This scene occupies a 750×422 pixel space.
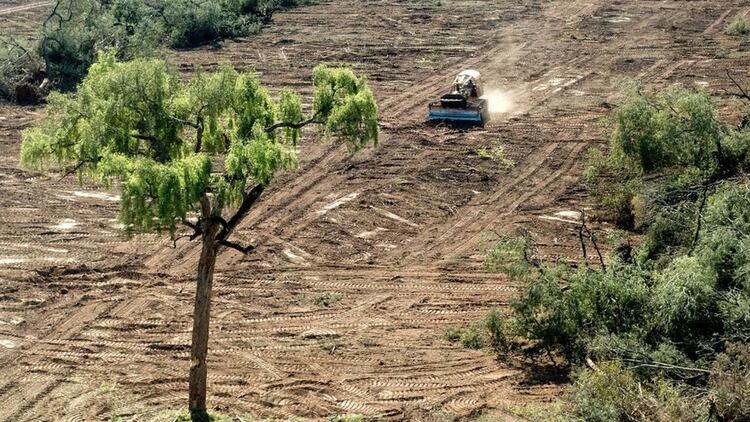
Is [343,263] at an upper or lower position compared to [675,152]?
lower

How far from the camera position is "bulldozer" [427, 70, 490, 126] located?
30.6 metres

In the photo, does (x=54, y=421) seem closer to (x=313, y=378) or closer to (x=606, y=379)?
(x=313, y=378)

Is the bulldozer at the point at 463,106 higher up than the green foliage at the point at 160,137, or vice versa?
the green foliage at the point at 160,137

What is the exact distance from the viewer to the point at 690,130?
19.9 m

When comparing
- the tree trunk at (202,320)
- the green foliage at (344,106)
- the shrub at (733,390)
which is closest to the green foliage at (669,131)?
the shrub at (733,390)

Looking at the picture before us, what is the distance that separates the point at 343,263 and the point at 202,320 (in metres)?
7.54

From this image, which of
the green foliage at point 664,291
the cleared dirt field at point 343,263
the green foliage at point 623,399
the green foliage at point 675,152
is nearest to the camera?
the green foliage at point 623,399

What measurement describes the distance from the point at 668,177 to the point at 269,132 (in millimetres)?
10266

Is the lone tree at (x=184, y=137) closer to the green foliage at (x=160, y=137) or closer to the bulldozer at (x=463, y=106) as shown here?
the green foliage at (x=160, y=137)

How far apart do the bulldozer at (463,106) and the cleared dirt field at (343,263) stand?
63 centimetres

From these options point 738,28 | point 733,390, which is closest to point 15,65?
point 738,28

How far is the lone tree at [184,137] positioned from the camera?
12820 millimetres

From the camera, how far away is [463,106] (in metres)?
30.8

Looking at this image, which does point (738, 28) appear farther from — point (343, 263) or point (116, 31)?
point (343, 263)
